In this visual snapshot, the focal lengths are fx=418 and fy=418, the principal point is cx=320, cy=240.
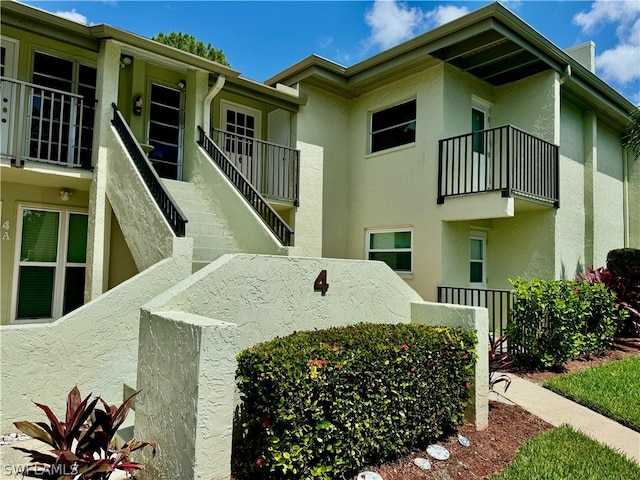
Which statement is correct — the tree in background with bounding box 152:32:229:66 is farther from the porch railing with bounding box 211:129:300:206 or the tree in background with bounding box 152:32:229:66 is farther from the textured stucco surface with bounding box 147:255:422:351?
the textured stucco surface with bounding box 147:255:422:351

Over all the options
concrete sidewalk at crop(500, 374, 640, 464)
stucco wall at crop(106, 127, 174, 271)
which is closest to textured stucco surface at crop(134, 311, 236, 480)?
stucco wall at crop(106, 127, 174, 271)

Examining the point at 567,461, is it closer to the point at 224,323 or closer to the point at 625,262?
the point at 224,323

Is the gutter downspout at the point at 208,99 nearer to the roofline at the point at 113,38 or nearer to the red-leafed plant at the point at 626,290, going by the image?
the roofline at the point at 113,38

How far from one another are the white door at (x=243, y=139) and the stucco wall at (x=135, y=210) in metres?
2.84

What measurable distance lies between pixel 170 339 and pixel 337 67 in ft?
31.8

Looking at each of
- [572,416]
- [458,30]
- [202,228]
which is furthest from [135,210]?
[458,30]

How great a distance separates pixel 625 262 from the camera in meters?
10.9

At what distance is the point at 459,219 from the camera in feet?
31.9

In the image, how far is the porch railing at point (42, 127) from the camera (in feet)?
24.4

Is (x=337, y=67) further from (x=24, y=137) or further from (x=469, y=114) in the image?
(x=24, y=137)

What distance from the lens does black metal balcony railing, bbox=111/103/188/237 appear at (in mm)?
6289

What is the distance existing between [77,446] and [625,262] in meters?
12.6

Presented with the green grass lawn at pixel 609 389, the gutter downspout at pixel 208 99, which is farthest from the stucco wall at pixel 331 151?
the green grass lawn at pixel 609 389

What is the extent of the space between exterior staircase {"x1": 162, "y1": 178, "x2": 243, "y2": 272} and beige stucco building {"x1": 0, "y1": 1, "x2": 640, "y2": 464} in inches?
1.7
